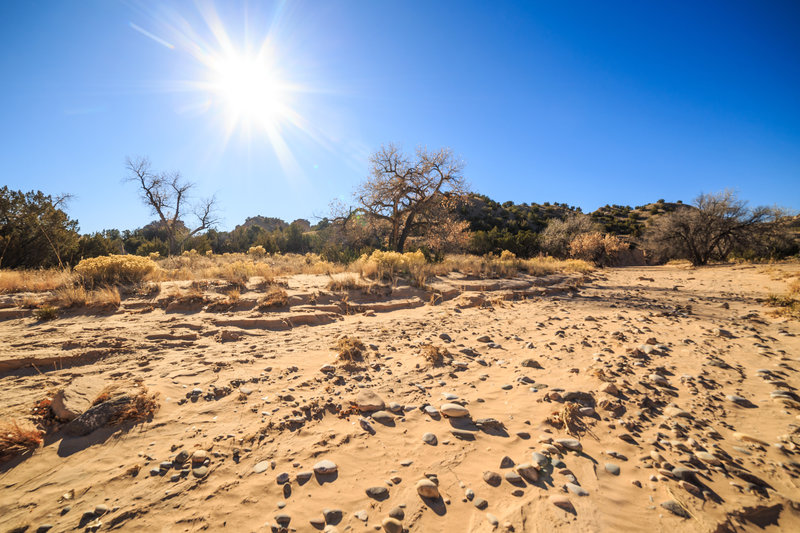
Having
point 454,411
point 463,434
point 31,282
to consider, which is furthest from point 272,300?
point 31,282

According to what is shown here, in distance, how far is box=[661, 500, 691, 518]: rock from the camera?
1.69 metres

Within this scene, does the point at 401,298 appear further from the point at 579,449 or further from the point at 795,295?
the point at 795,295

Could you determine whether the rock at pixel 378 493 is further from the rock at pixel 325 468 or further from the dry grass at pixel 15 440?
the dry grass at pixel 15 440

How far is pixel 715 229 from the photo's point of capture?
66.4 feet

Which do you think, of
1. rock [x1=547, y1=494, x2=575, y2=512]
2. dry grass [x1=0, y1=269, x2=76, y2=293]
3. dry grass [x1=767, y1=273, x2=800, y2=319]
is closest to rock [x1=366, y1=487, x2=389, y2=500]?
rock [x1=547, y1=494, x2=575, y2=512]

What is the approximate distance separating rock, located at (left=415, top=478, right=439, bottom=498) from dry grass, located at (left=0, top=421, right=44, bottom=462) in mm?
3018

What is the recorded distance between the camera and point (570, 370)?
12.0 feet

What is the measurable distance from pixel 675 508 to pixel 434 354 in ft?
8.39

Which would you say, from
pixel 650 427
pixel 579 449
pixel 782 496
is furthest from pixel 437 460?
pixel 782 496

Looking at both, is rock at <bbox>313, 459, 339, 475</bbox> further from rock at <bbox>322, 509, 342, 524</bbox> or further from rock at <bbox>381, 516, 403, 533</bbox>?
rock at <bbox>381, 516, 403, 533</bbox>

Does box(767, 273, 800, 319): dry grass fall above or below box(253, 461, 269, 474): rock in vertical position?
above

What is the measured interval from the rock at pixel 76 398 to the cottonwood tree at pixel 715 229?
29.7m

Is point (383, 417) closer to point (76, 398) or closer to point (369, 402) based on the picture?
point (369, 402)

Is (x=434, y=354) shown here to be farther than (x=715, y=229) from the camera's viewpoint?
No
